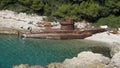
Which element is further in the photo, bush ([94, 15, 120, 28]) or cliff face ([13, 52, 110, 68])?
bush ([94, 15, 120, 28])

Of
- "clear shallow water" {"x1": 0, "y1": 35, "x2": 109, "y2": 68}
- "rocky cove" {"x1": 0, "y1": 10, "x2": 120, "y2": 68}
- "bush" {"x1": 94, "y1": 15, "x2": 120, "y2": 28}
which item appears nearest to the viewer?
"rocky cove" {"x1": 0, "y1": 10, "x2": 120, "y2": 68}

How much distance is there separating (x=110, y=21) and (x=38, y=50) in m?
26.4

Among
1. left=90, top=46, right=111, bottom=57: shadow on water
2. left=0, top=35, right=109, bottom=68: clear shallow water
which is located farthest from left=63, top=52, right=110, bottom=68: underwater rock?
left=90, top=46, right=111, bottom=57: shadow on water

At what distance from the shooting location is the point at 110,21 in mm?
79500

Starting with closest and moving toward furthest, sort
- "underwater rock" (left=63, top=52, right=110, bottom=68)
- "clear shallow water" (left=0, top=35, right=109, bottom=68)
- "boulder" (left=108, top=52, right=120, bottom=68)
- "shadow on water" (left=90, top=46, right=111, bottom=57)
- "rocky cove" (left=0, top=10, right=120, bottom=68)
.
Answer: "underwater rock" (left=63, top=52, right=110, bottom=68) → "boulder" (left=108, top=52, right=120, bottom=68) → "rocky cove" (left=0, top=10, right=120, bottom=68) → "clear shallow water" (left=0, top=35, right=109, bottom=68) → "shadow on water" (left=90, top=46, right=111, bottom=57)

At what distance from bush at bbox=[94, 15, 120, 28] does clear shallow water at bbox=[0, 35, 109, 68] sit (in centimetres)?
1270

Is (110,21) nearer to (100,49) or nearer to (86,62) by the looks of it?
(100,49)

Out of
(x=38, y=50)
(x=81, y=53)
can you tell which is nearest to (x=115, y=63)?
(x=81, y=53)

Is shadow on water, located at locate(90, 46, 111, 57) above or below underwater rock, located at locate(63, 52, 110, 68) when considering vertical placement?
below

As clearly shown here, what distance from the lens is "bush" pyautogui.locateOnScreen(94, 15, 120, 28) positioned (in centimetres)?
7830

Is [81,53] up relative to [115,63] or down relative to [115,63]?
down

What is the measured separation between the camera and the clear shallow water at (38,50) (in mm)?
49122

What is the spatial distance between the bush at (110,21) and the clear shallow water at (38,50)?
41.7 feet

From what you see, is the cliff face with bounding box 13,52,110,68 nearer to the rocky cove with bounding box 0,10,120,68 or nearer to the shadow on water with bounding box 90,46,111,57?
the rocky cove with bounding box 0,10,120,68
